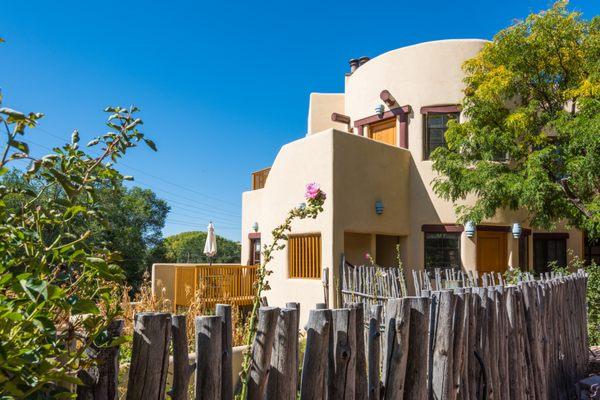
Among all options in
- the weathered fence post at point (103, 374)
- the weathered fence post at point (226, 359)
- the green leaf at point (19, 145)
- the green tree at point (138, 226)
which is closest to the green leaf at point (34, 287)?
the green leaf at point (19, 145)

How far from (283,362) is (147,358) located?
24.7 inches

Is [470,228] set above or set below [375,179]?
below

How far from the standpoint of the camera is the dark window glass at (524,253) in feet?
44.9

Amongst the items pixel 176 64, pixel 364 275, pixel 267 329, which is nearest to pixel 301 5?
pixel 176 64

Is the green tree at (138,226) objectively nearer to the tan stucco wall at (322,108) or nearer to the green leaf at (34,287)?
the tan stucco wall at (322,108)

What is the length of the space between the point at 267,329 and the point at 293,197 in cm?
1017

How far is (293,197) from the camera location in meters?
12.2

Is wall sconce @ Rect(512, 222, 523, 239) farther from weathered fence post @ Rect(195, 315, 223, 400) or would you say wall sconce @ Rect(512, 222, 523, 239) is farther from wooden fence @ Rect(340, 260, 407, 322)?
weathered fence post @ Rect(195, 315, 223, 400)

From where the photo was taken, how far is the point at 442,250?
12.7m

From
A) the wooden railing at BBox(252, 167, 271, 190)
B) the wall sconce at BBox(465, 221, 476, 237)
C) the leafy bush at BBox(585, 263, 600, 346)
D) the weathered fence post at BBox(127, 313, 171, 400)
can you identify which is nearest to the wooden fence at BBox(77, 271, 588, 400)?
the weathered fence post at BBox(127, 313, 171, 400)

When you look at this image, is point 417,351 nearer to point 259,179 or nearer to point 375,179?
point 375,179

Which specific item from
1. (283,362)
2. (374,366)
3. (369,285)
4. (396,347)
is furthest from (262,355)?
(369,285)

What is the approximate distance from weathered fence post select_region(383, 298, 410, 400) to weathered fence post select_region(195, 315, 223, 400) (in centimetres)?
107

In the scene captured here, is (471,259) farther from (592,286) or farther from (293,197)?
(293,197)
